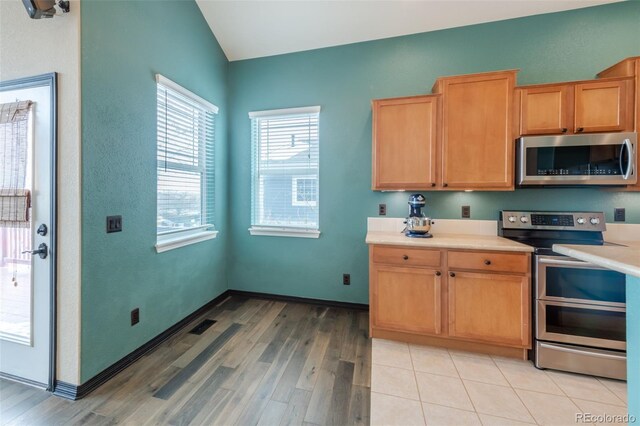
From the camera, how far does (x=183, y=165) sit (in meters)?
2.60

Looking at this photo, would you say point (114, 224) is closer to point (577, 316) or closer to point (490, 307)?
point (490, 307)

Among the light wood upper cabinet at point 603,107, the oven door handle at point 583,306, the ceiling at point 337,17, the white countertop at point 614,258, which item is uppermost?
the ceiling at point 337,17

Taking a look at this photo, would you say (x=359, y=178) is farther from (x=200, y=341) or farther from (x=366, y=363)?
(x=200, y=341)

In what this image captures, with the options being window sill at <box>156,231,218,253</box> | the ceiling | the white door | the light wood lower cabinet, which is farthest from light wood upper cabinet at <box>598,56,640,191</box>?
the white door

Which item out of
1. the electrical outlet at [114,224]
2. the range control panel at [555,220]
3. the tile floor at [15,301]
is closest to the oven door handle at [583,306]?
the range control panel at [555,220]

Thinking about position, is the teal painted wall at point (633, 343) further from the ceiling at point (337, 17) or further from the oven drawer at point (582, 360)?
the ceiling at point (337, 17)

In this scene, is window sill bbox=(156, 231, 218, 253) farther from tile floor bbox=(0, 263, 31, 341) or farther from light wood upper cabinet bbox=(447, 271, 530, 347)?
light wood upper cabinet bbox=(447, 271, 530, 347)

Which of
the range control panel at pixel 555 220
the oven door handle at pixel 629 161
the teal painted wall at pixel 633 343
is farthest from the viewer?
the range control panel at pixel 555 220

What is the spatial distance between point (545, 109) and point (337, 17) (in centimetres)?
216

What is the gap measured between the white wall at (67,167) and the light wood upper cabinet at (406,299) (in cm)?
219

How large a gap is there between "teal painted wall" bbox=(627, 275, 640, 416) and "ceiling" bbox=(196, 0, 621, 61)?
2.70 meters

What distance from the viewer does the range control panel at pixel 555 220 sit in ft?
7.50

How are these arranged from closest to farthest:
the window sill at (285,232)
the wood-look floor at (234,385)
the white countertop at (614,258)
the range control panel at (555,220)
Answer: the white countertop at (614,258) < the wood-look floor at (234,385) < the range control panel at (555,220) < the window sill at (285,232)

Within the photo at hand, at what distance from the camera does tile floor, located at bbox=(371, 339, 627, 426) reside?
5.07ft
